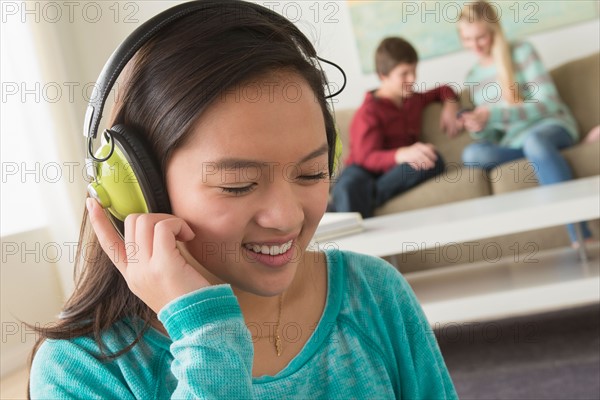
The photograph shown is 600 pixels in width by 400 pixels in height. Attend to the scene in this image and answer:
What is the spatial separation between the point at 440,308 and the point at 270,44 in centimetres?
159

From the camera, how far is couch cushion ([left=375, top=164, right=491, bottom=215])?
3.36 meters

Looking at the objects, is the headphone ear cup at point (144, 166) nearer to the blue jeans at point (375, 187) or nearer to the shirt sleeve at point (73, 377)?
the shirt sleeve at point (73, 377)

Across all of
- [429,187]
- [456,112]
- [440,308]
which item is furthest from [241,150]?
[456,112]

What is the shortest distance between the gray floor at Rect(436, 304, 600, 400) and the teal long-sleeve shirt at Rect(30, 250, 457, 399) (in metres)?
1.03

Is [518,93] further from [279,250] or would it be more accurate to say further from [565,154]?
[279,250]

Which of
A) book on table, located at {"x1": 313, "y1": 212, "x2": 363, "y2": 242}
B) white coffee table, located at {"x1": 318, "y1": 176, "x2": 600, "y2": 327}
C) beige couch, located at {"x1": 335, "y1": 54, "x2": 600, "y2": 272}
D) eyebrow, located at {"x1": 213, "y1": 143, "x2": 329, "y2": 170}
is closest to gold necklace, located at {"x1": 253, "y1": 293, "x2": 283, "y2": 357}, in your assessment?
eyebrow, located at {"x1": 213, "y1": 143, "x2": 329, "y2": 170}

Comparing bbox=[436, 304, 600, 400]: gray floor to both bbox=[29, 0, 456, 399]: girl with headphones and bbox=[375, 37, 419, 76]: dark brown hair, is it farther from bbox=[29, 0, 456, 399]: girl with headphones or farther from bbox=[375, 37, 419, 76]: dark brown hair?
bbox=[375, 37, 419, 76]: dark brown hair

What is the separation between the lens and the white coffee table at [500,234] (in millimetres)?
2229

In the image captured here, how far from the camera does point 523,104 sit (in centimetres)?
373

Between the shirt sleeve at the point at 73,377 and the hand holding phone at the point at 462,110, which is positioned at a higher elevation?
the hand holding phone at the point at 462,110

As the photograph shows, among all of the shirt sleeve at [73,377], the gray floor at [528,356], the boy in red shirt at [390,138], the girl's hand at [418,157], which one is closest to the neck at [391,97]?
the boy in red shirt at [390,138]

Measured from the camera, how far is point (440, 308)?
90.4 inches

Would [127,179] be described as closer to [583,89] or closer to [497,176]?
[497,176]

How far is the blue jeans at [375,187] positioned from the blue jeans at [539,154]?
0.19m
